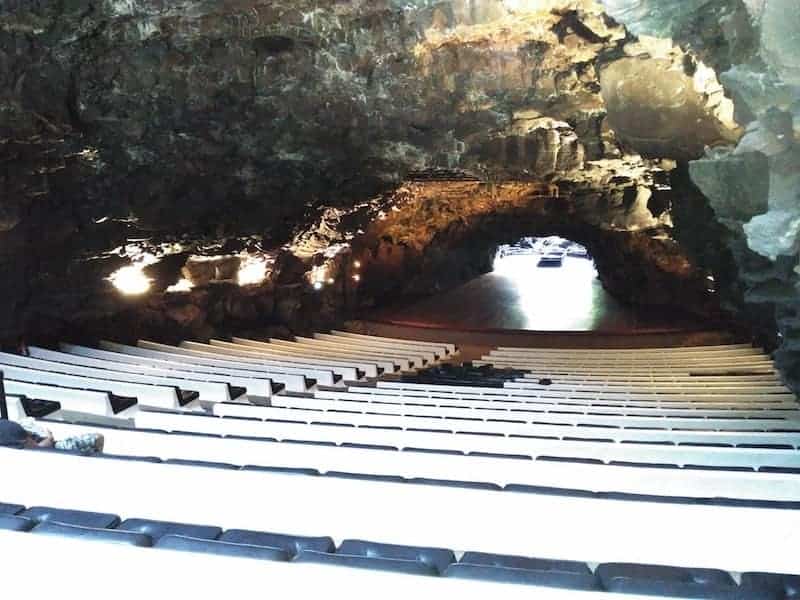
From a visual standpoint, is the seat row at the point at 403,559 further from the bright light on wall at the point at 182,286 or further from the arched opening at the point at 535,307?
the arched opening at the point at 535,307

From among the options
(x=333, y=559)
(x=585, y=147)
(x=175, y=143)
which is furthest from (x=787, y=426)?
(x=175, y=143)

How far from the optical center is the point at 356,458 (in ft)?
13.2

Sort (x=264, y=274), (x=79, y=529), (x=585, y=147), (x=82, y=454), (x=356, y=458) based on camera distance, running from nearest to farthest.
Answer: (x=79, y=529)
(x=82, y=454)
(x=356, y=458)
(x=585, y=147)
(x=264, y=274)

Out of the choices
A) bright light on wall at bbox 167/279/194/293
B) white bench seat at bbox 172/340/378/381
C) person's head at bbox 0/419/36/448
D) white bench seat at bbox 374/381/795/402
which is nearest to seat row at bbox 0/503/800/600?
person's head at bbox 0/419/36/448

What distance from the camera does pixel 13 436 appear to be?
12.6ft

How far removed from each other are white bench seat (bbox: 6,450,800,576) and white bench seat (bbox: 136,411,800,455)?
6.03 feet

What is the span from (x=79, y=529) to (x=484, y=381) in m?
9.00

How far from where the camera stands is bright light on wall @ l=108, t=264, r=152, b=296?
Result: 13.1 meters

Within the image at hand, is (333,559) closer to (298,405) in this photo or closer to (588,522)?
(588,522)

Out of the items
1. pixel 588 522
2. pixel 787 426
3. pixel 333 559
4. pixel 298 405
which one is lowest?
pixel 787 426

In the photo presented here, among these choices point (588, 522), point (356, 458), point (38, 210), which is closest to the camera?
point (588, 522)

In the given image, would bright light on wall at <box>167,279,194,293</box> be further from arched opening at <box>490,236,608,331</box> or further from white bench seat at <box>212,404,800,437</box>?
arched opening at <box>490,236,608,331</box>

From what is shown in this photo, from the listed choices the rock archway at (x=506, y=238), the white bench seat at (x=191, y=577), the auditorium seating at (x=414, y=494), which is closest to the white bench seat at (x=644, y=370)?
the auditorium seating at (x=414, y=494)

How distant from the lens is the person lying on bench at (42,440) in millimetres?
3791
